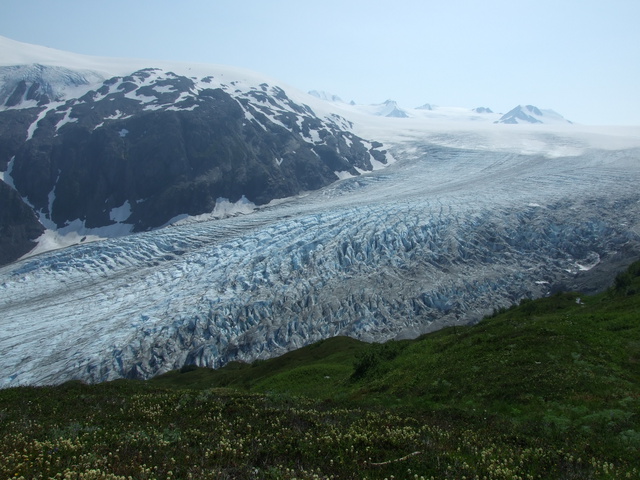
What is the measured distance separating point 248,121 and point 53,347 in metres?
87.3

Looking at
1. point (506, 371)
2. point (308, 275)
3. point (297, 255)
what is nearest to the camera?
point (506, 371)

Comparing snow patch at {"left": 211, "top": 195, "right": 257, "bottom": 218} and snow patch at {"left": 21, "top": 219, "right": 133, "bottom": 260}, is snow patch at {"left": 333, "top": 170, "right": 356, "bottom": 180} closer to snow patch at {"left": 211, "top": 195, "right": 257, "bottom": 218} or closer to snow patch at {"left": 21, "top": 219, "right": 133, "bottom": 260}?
snow patch at {"left": 211, "top": 195, "right": 257, "bottom": 218}

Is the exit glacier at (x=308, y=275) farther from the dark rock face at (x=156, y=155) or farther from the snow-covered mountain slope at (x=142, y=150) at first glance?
the dark rock face at (x=156, y=155)

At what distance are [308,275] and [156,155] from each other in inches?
2706

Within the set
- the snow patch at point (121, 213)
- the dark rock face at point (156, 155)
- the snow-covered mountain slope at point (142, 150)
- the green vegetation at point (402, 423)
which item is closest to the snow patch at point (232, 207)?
the snow-covered mountain slope at point (142, 150)

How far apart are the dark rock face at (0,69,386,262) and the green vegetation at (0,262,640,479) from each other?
261ft

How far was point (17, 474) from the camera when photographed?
21.5 ft

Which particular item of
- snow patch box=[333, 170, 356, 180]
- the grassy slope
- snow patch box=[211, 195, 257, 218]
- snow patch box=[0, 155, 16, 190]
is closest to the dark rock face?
snow patch box=[0, 155, 16, 190]

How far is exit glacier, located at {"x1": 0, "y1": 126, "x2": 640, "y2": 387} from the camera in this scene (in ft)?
126

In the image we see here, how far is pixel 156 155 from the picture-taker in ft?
328

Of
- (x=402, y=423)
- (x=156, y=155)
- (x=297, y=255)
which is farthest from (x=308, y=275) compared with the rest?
(x=156, y=155)

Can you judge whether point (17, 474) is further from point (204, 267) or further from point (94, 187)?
point (94, 187)

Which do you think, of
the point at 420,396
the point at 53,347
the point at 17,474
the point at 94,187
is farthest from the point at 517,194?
the point at 94,187

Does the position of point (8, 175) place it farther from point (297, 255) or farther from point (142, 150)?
point (297, 255)
